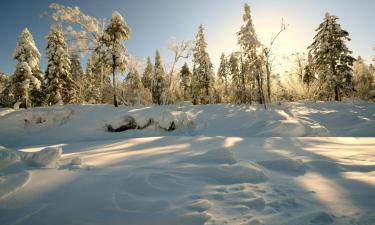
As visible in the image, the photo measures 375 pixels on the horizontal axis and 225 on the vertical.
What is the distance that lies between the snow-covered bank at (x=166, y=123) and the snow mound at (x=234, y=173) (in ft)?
45.4

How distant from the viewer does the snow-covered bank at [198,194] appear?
9.37ft

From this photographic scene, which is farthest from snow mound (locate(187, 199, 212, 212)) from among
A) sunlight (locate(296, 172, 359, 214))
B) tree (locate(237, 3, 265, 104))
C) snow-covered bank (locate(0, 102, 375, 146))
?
tree (locate(237, 3, 265, 104))

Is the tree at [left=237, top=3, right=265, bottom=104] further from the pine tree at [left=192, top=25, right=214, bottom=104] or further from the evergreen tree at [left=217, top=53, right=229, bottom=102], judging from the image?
the evergreen tree at [left=217, top=53, right=229, bottom=102]

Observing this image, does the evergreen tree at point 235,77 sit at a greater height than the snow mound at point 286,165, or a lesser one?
greater

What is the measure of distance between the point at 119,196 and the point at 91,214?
1.70 feet

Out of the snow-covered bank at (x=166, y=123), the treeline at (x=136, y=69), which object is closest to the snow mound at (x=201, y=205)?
the snow-covered bank at (x=166, y=123)

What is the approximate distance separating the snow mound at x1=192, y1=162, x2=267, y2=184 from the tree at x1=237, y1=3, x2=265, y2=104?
27.6 m

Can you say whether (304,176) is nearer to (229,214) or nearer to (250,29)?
(229,214)

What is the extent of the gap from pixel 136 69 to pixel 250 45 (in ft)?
47.1

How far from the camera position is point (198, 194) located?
138 inches

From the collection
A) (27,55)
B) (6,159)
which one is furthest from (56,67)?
(6,159)

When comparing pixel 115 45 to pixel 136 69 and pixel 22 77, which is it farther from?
pixel 22 77

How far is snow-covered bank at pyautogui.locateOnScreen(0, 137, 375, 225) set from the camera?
286cm

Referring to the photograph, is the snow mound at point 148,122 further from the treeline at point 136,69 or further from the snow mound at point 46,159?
the snow mound at point 46,159
